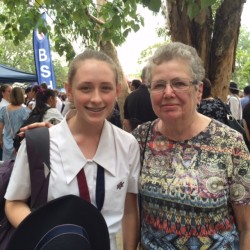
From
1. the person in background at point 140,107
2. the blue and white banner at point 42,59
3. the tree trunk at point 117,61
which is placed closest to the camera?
the person in background at point 140,107

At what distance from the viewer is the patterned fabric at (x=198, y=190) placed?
5.52ft

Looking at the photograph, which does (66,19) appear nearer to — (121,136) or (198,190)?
(121,136)

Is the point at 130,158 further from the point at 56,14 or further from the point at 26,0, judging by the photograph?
the point at 56,14

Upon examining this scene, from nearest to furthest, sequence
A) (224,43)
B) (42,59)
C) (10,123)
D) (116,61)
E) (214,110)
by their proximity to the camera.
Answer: (214,110), (224,43), (10,123), (116,61), (42,59)

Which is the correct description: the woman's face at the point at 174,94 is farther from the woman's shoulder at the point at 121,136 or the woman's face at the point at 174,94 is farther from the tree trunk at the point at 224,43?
the tree trunk at the point at 224,43

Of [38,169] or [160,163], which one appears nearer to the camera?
[38,169]

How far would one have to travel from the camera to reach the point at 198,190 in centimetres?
167

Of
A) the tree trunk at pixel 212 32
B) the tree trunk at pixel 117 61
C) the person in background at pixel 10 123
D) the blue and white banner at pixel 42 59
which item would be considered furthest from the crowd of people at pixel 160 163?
the blue and white banner at pixel 42 59

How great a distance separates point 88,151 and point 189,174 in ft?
1.57

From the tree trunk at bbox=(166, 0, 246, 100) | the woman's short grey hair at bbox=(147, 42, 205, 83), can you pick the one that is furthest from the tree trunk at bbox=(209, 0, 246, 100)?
the woman's short grey hair at bbox=(147, 42, 205, 83)

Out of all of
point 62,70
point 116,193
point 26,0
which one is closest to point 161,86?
point 116,193

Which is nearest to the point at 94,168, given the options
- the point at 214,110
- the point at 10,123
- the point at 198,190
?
the point at 198,190

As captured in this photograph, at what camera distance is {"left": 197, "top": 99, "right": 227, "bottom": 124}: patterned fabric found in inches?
151

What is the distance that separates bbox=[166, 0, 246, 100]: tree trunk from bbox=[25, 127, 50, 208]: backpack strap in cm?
300
